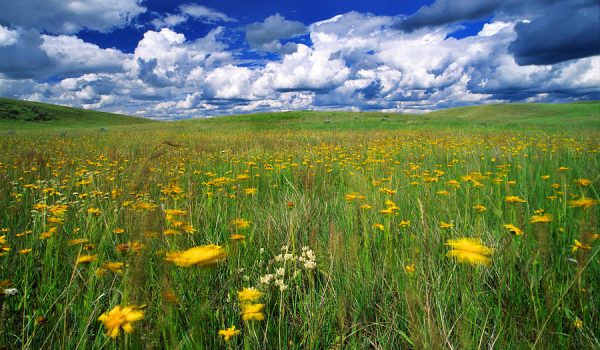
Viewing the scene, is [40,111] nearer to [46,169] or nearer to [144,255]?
[46,169]

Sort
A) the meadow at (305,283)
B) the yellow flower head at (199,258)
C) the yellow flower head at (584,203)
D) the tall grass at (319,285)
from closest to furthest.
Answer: the yellow flower head at (199,258), the meadow at (305,283), the tall grass at (319,285), the yellow flower head at (584,203)

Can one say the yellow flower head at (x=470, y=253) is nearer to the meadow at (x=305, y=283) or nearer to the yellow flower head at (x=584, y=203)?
the meadow at (x=305, y=283)

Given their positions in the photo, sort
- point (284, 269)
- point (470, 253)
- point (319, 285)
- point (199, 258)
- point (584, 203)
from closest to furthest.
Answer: point (199, 258)
point (470, 253)
point (584, 203)
point (284, 269)
point (319, 285)

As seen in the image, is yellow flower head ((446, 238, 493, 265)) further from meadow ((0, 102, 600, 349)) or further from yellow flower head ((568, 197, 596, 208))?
yellow flower head ((568, 197, 596, 208))

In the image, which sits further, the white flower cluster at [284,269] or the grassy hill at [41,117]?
the grassy hill at [41,117]

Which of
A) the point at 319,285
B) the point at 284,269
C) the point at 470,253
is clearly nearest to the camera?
the point at 470,253

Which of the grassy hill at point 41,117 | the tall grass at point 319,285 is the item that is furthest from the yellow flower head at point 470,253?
the grassy hill at point 41,117

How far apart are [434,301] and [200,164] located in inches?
197

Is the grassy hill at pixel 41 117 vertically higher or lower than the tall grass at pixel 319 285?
higher

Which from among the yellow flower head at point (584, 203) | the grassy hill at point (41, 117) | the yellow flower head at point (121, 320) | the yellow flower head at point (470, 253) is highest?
the grassy hill at point (41, 117)

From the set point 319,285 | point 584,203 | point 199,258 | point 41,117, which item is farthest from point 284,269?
point 41,117

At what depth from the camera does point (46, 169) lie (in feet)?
17.1

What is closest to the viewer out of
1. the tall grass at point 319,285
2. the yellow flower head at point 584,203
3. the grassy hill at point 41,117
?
the tall grass at point 319,285

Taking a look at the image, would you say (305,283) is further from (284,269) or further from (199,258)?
(199,258)
